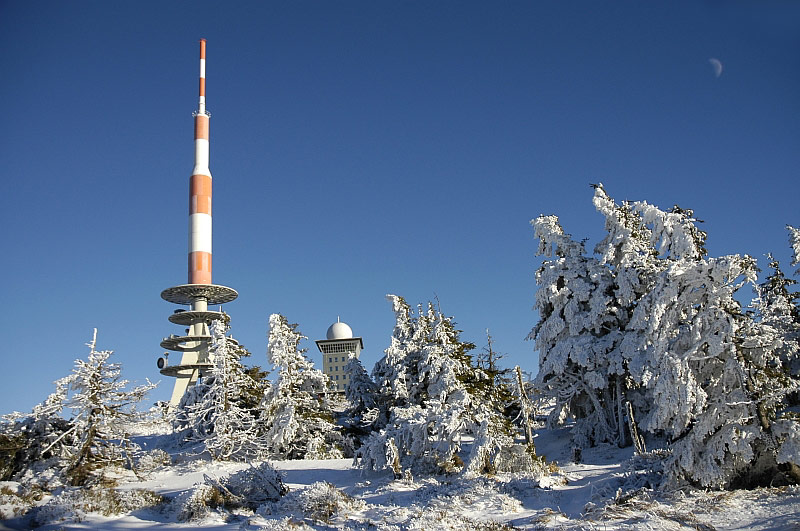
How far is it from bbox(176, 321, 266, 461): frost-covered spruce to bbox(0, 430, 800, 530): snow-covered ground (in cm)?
508

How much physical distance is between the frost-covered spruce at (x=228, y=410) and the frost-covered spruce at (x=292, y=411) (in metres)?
1.04

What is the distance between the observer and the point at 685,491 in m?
17.1

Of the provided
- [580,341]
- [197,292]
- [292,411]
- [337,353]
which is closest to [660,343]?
[580,341]

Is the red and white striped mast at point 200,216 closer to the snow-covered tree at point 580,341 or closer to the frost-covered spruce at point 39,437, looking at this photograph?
the frost-covered spruce at point 39,437

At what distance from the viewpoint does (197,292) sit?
63.6 m

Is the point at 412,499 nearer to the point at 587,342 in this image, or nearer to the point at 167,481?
the point at 167,481

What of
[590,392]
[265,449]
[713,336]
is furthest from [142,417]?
[713,336]

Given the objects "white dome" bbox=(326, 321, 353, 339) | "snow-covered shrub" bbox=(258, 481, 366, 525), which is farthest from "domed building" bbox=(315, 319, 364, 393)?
"snow-covered shrub" bbox=(258, 481, 366, 525)

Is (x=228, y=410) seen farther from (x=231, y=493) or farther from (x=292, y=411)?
(x=231, y=493)

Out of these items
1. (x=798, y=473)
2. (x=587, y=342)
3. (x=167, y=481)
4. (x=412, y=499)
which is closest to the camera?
(x=798, y=473)

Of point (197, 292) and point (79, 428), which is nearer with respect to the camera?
point (79, 428)

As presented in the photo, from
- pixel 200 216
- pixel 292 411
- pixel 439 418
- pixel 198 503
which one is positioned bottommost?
pixel 198 503

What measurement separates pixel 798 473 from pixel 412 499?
1133cm

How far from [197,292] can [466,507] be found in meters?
50.7
